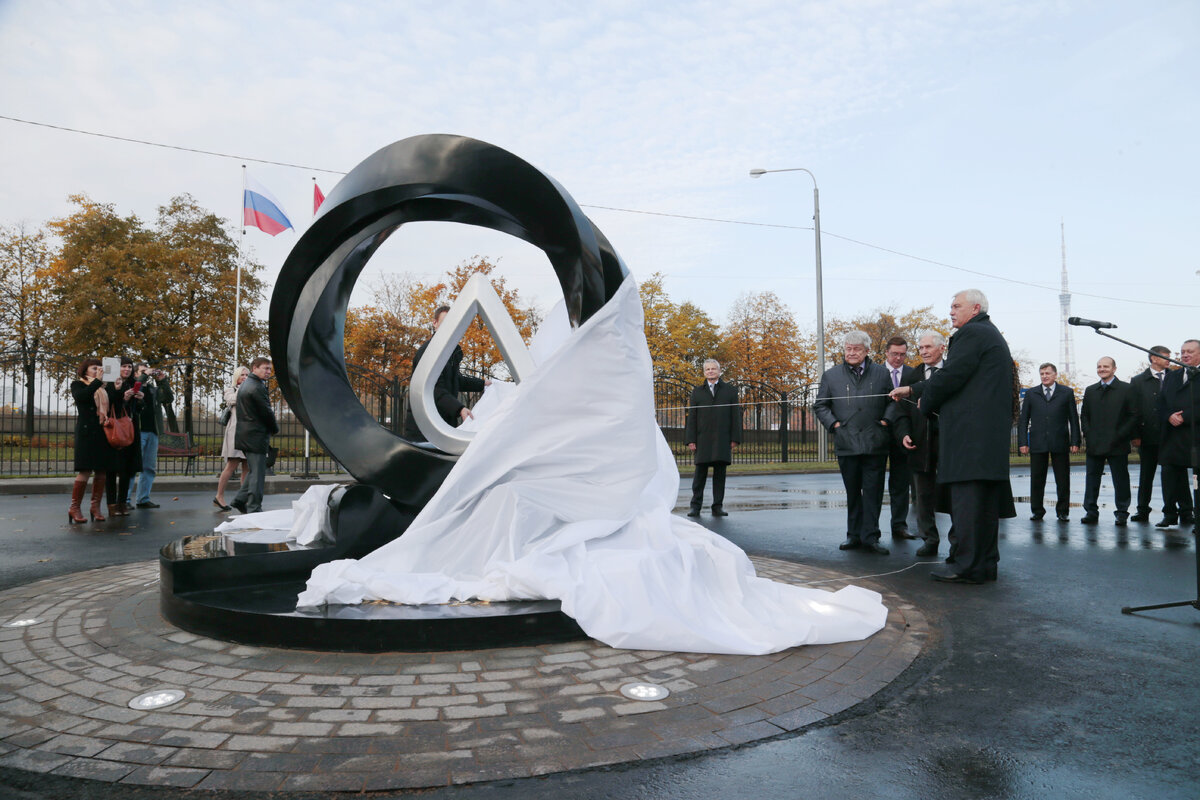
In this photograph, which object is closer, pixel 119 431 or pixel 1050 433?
pixel 119 431

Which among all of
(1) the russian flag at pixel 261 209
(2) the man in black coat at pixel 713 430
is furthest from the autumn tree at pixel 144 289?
Answer: (2) the man in black coat at pixel 713 430

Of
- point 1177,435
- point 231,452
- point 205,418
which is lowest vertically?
point 231,452

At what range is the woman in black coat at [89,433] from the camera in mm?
8250

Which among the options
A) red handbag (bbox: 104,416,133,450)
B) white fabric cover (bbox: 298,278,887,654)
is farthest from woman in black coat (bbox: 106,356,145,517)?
white fabric cover (bbox: 298,278,887,654)

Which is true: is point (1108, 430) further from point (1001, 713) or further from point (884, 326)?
point (884, 326)

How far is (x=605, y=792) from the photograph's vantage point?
2.27 m

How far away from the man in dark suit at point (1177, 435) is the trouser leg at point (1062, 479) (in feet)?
3.21

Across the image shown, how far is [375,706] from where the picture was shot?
290 centimetres

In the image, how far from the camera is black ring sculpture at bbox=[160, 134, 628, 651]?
4.70 metres

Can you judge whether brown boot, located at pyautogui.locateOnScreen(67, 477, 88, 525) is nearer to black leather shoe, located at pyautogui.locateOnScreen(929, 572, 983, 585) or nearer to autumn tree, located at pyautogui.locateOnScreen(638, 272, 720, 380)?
black leather shoe, located at pyautogui.locateOnScreen(929, 572, 983, 585)

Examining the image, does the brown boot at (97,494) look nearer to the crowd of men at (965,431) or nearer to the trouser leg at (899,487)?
the crowd of men at (965,431)

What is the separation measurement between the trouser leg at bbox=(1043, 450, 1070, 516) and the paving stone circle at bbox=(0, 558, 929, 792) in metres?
6.60

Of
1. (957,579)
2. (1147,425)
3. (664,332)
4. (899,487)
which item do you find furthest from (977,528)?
(664,332)

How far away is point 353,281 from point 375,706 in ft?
12.4
